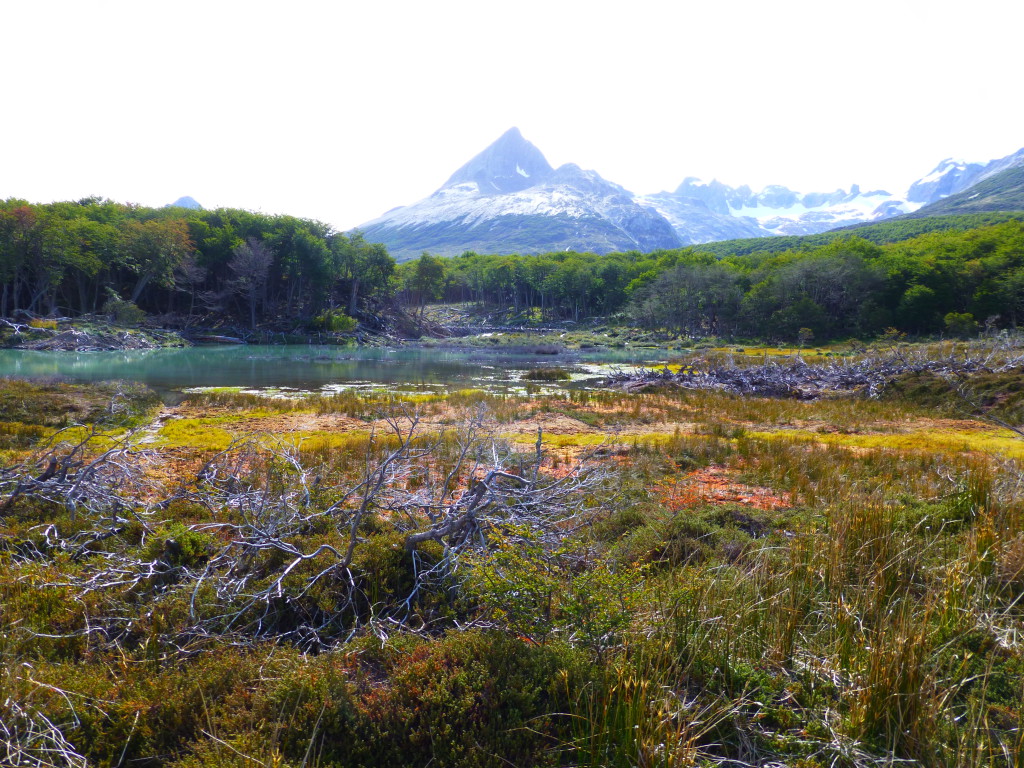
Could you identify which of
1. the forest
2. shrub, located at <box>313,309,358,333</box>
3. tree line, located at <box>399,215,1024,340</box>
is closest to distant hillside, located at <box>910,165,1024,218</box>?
tree line, located at <box>399,215,1024,340</box>

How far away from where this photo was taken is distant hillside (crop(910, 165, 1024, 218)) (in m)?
142

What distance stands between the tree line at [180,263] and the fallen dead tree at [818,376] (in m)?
49.2

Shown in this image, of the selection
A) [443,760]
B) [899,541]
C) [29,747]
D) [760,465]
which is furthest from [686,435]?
[29,747]

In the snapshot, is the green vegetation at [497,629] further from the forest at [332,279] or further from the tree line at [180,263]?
the tree line at [180,263]

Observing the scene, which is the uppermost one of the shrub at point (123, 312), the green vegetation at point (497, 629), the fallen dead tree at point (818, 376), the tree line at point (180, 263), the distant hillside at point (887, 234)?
the distant hillside at point (887, 234)

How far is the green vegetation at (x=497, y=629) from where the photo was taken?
2404 millimetres

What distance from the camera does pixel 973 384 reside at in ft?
51.0

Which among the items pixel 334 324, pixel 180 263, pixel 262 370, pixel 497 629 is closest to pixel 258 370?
pixel 262 370

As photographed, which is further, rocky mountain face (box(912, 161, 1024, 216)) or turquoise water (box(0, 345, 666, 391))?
rocky mountain face (box(912, 161, 1024, 216))

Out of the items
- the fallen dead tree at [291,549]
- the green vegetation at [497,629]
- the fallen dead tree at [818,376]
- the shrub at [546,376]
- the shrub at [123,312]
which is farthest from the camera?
the shrub at [123,312]

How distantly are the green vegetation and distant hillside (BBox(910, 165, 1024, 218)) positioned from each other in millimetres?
191789

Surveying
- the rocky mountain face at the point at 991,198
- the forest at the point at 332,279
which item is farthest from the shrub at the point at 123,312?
the rocky mountain face at the point at 991,198

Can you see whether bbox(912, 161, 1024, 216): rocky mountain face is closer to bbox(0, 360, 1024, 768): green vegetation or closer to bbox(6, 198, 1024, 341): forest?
bbox(6, 198, 1024, 341): forest

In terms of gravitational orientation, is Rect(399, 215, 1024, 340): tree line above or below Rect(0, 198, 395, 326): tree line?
below
